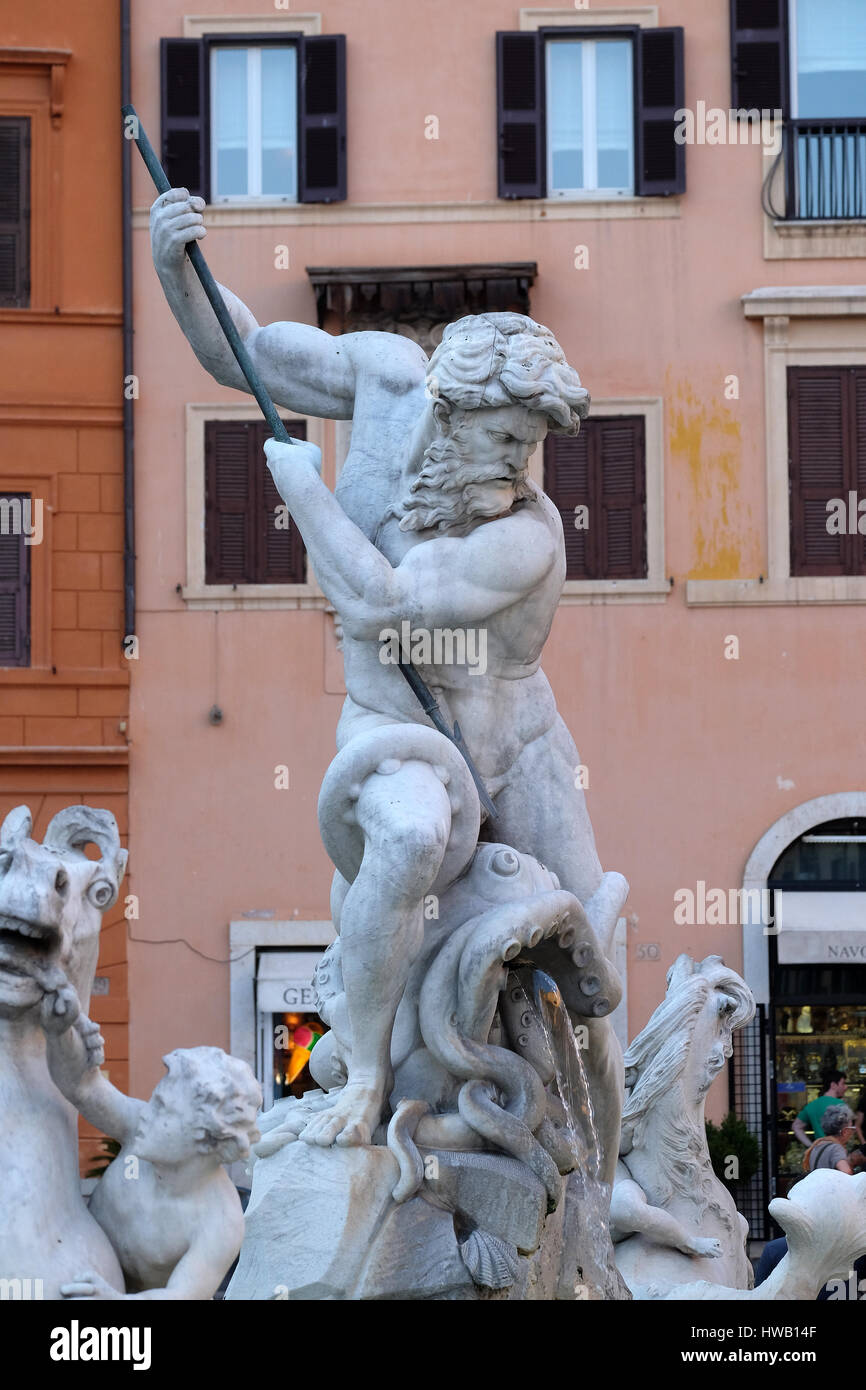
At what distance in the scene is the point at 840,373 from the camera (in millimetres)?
21344

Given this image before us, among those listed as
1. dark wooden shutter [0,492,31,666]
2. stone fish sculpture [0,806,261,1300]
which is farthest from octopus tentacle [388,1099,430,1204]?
dark wooden shutter [0,492,31,666]

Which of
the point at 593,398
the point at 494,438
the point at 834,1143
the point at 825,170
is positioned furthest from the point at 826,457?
the point at 494,438

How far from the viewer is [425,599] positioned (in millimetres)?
5730

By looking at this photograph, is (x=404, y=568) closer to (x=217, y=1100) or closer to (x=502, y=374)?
(x=502, y=374)

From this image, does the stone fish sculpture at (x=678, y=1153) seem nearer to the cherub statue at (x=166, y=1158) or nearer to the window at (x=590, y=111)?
the cherub statue at (x=166, y=1158)

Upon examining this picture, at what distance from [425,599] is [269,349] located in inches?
34.1

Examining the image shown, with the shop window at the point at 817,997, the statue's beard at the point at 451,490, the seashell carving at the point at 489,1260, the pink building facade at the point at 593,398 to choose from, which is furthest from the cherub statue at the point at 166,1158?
the pink building facade at the point at 593,398

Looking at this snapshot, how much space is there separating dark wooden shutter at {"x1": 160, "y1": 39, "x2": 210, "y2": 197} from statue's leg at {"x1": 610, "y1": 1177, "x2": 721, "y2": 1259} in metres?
15.7

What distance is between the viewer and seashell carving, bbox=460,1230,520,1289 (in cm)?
533

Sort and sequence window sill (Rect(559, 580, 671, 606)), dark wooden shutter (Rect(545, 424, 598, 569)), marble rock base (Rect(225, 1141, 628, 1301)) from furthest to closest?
dark wooden shutter (Rect(545, 424, 598, 569)) → window sill (Rect(559, 580, 671, 606)) → marble rock base (Rect(225, 1141, 628, 1301))

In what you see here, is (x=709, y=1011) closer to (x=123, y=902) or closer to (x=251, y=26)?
(x=123, y=902)

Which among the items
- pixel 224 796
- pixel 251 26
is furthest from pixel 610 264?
pixel 224 796

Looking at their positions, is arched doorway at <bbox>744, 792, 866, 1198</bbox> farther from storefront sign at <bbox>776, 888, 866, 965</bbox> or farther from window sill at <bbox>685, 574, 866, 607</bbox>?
window sill at <bbox>685, 574, 866, 607</bbox>

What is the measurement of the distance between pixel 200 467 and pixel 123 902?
132 inches
